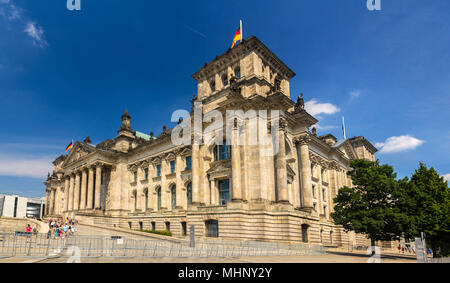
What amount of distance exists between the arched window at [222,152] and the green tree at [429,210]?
58.8 ft

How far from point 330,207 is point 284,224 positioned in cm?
2134

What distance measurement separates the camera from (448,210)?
2856cm

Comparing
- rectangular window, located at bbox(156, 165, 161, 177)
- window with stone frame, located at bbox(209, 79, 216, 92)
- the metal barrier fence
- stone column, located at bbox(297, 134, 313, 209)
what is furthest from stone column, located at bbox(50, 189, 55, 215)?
the metal barrier fence

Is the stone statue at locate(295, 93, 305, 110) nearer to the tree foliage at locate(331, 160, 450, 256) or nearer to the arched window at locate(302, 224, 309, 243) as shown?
the tree foliage at locate(331, 160, 450, 256)

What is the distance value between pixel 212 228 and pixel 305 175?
12977 mm

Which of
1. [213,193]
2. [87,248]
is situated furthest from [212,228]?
[87,248]

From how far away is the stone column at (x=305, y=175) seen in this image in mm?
35781

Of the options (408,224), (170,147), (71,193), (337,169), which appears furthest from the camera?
(71,193)

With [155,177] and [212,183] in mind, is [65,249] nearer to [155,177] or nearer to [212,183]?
[212,183]

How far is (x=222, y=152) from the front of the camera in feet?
118

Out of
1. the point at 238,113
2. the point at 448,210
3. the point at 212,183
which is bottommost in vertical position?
the point at 448,210

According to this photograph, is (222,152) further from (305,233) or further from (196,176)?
(305,233)
